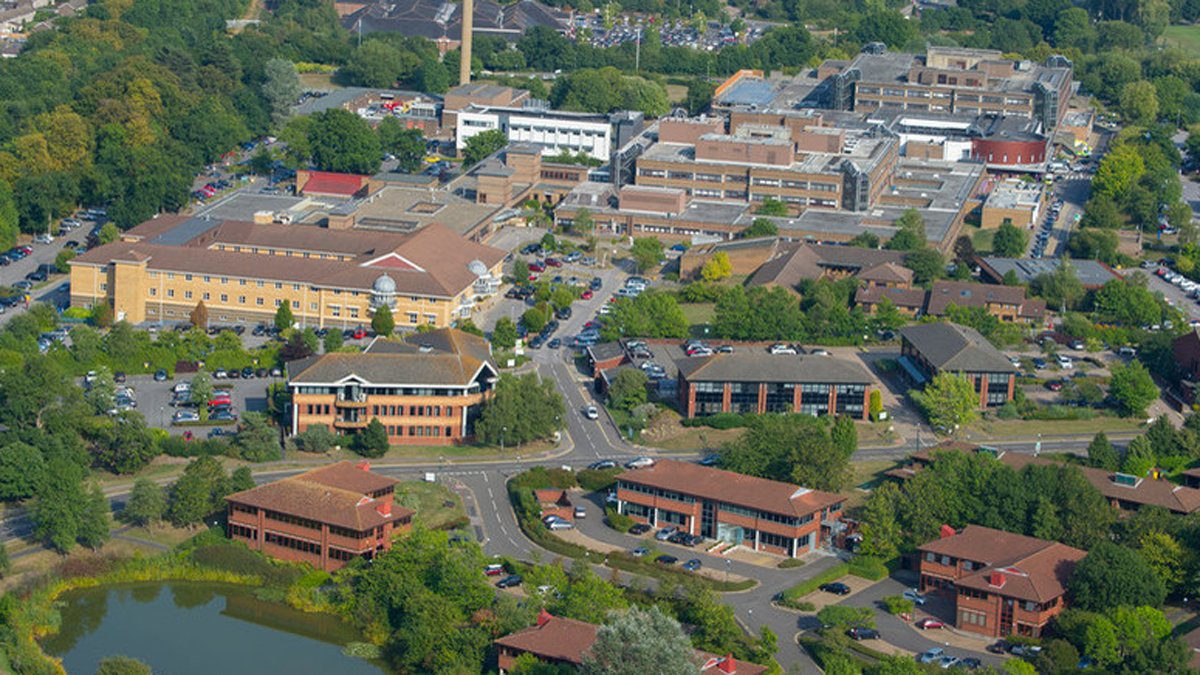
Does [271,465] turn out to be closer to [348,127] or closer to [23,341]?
[23,341]

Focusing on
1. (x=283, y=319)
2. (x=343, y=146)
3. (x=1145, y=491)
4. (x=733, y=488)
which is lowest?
(x=733, y=488)

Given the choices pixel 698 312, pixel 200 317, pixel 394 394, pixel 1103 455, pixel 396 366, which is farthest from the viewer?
pixel 698 312

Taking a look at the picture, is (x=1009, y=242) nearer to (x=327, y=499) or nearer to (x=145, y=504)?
(x=327, y=499)

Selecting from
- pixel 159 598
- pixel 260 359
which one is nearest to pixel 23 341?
pixel 260 359

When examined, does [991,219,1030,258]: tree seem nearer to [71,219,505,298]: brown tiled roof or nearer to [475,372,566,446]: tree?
[71,219,505,298]: brown tiled roof

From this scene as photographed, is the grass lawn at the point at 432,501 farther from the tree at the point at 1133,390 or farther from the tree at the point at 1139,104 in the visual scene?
the tree at the point at 1139,104

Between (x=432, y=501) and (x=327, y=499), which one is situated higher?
(x=327, y=499)

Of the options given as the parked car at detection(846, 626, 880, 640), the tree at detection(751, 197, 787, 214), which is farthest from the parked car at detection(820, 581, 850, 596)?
the tree at detection(751, 197, 787, 214)

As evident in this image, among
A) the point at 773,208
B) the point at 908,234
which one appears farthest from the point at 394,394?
the point at 773,208
